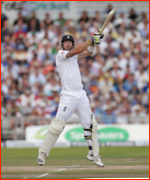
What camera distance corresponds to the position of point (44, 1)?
60.4 feet

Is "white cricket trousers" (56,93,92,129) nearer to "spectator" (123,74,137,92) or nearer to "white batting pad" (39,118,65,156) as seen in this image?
"white batting pad" (39,118,65,156)

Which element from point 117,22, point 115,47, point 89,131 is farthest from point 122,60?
point 89,131

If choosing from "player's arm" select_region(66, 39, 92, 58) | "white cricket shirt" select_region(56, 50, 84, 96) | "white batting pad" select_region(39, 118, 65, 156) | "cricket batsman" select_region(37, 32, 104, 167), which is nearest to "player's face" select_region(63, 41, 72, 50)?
"cricket batsman" select_region(37, 32, 104, 167)

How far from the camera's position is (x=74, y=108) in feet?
21.2

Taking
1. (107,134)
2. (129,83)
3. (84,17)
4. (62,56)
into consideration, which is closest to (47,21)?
(84,17)

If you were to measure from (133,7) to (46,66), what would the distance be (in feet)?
17.6

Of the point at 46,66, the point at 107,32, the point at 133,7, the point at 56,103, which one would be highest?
the point at 133,7

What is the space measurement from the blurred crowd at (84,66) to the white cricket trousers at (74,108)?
7.34 m

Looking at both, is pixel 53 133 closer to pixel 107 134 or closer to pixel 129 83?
pixel 107 134

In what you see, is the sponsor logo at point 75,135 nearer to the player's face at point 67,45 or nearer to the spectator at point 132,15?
the spectator at point 132,15

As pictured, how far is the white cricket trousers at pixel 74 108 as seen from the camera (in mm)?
6391

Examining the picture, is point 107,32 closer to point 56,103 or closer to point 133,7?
point 133,7

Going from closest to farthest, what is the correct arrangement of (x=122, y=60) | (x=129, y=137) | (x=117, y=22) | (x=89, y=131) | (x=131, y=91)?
(x=89, y=131)
(x=129, y=137)
(x=131, y=91)
(x=122, y=60)
(x=117, y=22)

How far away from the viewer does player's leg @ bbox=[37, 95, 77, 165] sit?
20.8 ft
